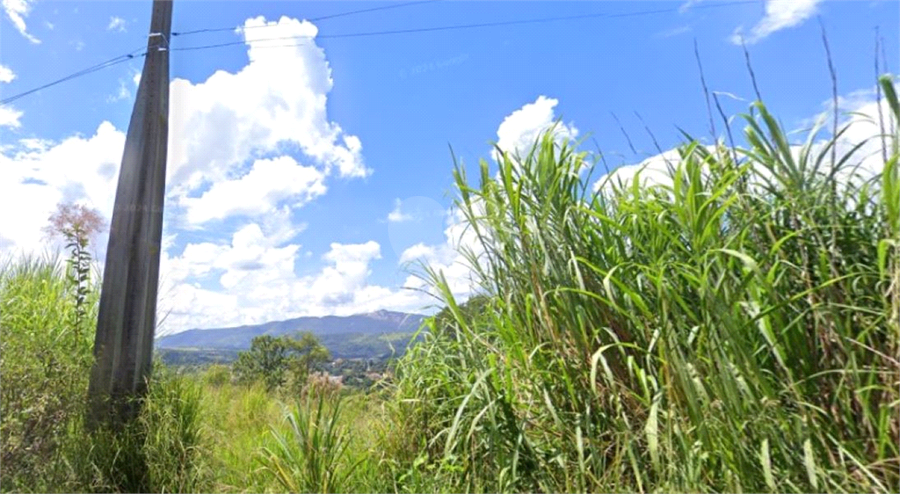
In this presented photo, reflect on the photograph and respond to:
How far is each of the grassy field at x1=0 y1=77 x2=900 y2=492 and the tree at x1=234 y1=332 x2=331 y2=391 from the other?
2.47ft

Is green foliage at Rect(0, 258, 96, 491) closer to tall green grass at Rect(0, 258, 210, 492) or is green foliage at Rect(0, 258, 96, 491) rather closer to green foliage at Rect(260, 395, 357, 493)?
tall green grass at Rect(0, 258, 210, 492)

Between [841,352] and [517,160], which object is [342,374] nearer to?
[517,160]

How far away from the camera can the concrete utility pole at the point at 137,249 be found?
105 inches

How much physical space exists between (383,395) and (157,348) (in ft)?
4.97

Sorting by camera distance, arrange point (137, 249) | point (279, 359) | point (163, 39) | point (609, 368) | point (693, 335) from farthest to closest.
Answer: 1. point (279, 359)
2. point (163, 39)
3. point (137, 249)
4. point (609, 368)
5. point (693, 335)

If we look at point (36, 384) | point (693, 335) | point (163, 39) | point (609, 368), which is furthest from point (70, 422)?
point (693, 335)

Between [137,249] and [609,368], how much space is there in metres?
A: 2.59

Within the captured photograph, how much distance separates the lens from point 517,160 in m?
2.16

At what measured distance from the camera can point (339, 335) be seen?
141 inches

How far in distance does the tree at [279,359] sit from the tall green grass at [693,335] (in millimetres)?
1367

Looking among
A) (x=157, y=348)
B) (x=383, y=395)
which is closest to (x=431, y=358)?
(x=383, y=395)

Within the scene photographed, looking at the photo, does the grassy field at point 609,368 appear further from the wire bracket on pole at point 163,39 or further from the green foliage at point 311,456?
the wire bracket on pole at point 163,39

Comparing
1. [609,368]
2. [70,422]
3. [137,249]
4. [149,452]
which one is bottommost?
[149,452]

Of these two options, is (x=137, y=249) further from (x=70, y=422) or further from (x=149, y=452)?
(x=149, y=452)
